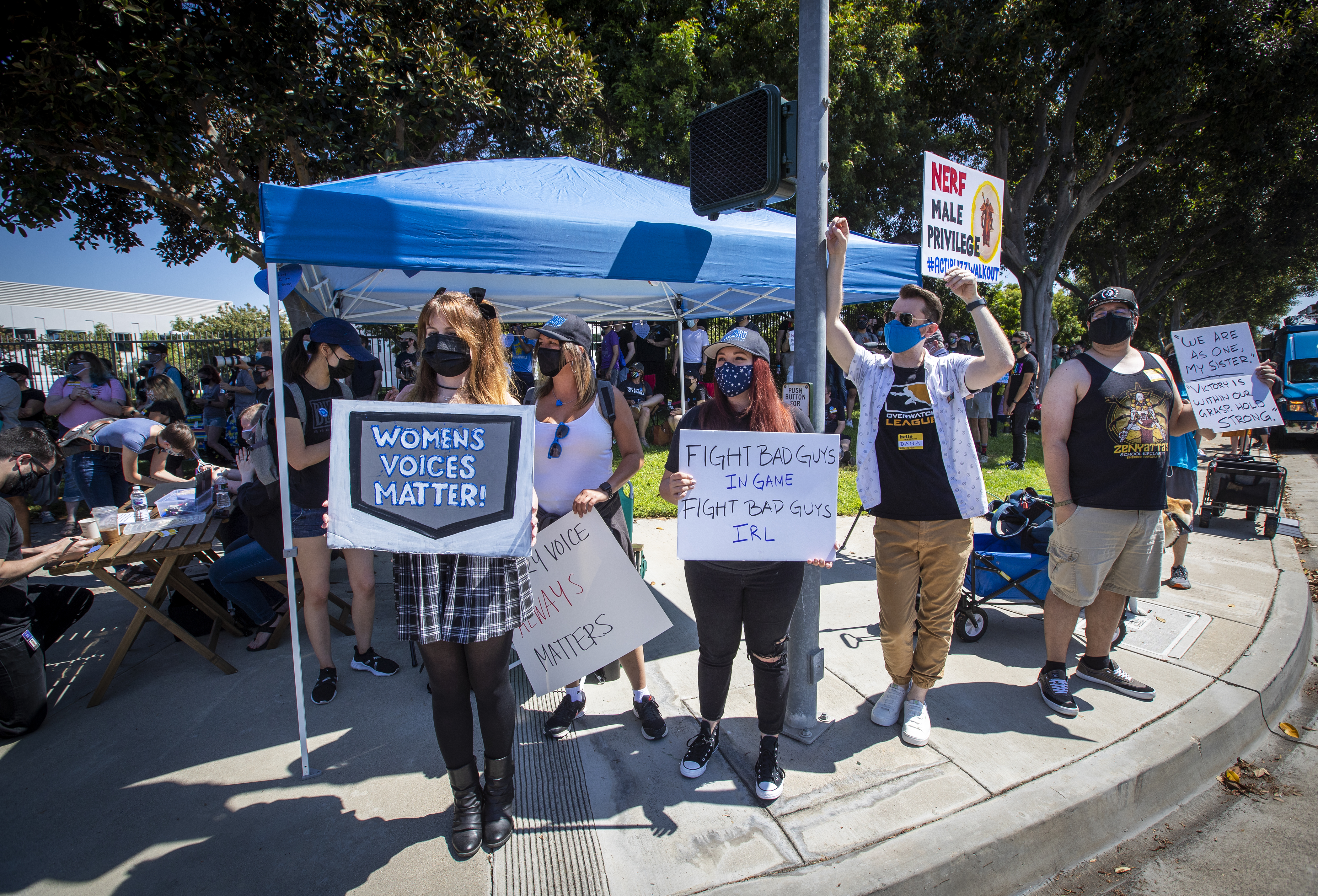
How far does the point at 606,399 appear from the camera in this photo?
115 inches

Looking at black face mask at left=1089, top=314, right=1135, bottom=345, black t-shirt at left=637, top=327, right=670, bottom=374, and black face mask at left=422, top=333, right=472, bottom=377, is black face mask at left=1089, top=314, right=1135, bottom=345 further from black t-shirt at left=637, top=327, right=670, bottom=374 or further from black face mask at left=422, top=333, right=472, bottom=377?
black t-shirt at left=637, top=327, right=670, bottom=374

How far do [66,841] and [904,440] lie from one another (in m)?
3.74

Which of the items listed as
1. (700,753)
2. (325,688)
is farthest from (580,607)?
(325,688)

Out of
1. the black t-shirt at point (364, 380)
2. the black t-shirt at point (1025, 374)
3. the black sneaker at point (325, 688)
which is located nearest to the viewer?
the black sneaker at point (325, 688)

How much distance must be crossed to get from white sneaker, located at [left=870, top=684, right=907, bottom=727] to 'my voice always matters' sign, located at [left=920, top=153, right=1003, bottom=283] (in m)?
2.12

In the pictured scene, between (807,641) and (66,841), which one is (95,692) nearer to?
(66,841)

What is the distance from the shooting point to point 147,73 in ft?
20.5

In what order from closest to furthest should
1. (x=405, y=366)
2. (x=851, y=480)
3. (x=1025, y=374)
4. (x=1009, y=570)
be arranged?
(x=1009, y=570), (x=851, y=480), (x=1025, y=374), (x=405, y=366)

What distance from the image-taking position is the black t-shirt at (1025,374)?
9531 mm

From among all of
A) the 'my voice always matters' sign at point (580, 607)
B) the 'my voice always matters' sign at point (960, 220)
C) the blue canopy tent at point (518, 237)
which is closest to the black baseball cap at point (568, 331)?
the blue canopy tent at point (518, 237)

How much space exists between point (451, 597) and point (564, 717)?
116 cm

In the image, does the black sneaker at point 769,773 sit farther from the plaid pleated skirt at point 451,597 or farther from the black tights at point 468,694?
the plaid pleated skirt at point 451,597

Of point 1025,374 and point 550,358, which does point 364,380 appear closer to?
point 550,358

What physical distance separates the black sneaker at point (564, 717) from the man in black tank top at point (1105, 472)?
2396 millimetres
